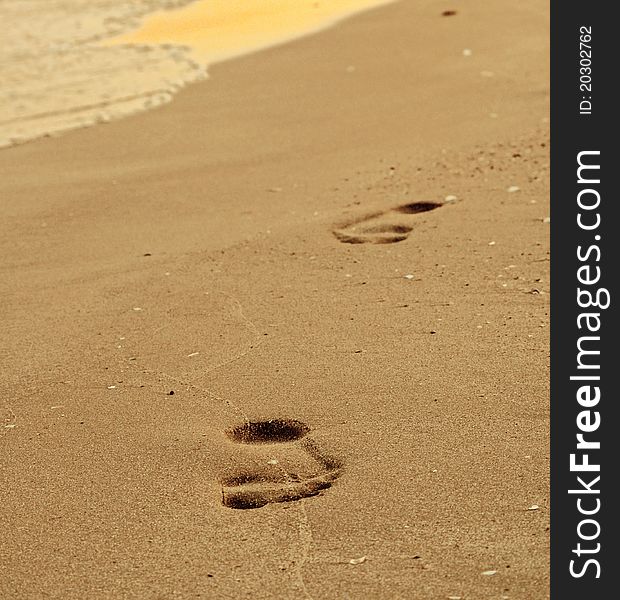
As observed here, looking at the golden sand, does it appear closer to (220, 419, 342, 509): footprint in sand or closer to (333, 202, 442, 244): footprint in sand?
(333, 202, 442, 244): footprint in sand

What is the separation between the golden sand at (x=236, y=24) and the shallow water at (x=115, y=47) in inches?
0.5

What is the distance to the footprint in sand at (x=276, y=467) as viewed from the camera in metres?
2.92

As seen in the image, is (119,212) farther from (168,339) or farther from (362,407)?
(362,407)

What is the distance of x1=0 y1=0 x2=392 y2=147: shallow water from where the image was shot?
792 cm

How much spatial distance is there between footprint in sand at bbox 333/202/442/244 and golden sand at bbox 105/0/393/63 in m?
4.53

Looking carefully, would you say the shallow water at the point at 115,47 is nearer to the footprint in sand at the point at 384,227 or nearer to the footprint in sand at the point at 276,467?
the footprint in sand at the point at 384,227

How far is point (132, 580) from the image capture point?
2609mm

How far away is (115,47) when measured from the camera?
1042 cm

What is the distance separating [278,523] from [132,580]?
1.37 ft

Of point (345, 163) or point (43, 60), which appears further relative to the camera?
point (43, 60)

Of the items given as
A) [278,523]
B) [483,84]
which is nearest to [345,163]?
[483,84]

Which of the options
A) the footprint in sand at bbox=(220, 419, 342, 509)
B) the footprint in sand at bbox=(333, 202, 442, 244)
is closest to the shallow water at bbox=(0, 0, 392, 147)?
the footprint in sand at bbox=(333, 202, 442, 244)

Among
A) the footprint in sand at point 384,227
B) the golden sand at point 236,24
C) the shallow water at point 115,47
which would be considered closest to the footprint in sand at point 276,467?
the footprint in sand at point 384,227

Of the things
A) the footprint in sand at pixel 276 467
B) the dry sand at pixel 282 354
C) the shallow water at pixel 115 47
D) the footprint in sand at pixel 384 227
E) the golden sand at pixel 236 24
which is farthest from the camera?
the golden sand at pixel 236 24
